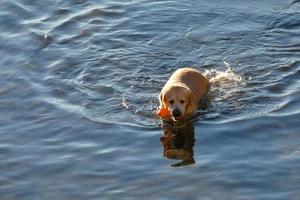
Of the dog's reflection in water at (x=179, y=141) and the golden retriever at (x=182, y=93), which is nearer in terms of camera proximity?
the dog's reflection in water at (x=179, y=141)

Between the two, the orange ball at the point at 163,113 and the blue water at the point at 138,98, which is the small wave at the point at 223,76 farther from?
the orange ball at the point at 163,113

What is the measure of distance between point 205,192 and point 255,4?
6646 millimetres

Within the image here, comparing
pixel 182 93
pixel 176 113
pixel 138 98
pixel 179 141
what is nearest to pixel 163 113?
pixel 176 113

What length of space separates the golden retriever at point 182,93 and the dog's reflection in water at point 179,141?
0.15 meters

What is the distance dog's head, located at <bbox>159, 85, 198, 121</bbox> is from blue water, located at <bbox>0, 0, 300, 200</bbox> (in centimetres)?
25

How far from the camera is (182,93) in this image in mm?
10789

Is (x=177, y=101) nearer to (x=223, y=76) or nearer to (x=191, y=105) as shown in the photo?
(x=191, y=105)

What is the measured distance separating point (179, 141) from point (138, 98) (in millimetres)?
1378

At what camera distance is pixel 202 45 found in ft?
43.4

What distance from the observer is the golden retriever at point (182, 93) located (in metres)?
10.7

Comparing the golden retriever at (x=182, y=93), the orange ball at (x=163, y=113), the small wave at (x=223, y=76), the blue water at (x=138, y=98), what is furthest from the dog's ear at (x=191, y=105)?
the small wave at (x=223, y=76)

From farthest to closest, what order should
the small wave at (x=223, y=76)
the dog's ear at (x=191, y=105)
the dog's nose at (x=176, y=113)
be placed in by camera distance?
the small wave at (x=223, y=76) → the dog's ear at (x=191, y=105) → the dog's nose at (x=176, y=113)

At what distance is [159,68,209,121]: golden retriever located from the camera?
10711 mm

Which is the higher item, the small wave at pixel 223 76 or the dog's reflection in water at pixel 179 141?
the small wave at pixel 223 76
